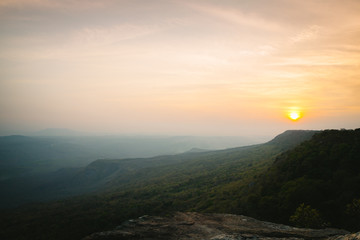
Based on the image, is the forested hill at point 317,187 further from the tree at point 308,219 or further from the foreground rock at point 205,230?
the foreground rock at point 205,230

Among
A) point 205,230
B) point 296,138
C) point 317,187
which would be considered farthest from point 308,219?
point 296,138

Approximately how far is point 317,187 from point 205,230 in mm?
25597

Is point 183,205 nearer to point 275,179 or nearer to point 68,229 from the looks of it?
point 275,179

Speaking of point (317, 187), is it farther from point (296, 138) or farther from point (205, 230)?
point (296, 138)

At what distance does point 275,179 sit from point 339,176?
1276 centimetres

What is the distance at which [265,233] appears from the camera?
20.3 metres

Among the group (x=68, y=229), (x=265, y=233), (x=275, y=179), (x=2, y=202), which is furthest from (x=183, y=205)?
(x=2, y=202)

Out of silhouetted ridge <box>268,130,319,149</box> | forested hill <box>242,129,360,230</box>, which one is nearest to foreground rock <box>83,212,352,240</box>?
forested hill <box>242,129,360,230</box>

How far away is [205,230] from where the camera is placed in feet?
75.2

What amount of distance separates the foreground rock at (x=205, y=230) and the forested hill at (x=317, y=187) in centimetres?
909

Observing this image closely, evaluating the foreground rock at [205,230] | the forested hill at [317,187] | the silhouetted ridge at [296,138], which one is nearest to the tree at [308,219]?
the forested hill at [317,187]

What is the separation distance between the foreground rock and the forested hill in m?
9.09

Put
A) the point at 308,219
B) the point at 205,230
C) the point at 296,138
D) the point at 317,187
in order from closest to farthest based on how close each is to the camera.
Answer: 1. the point at 205,230
2. the point at 308,219
3. the point at 317,187
4. the point at 296,138

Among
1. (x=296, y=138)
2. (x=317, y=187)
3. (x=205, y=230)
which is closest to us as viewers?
(x=205, y=230)
